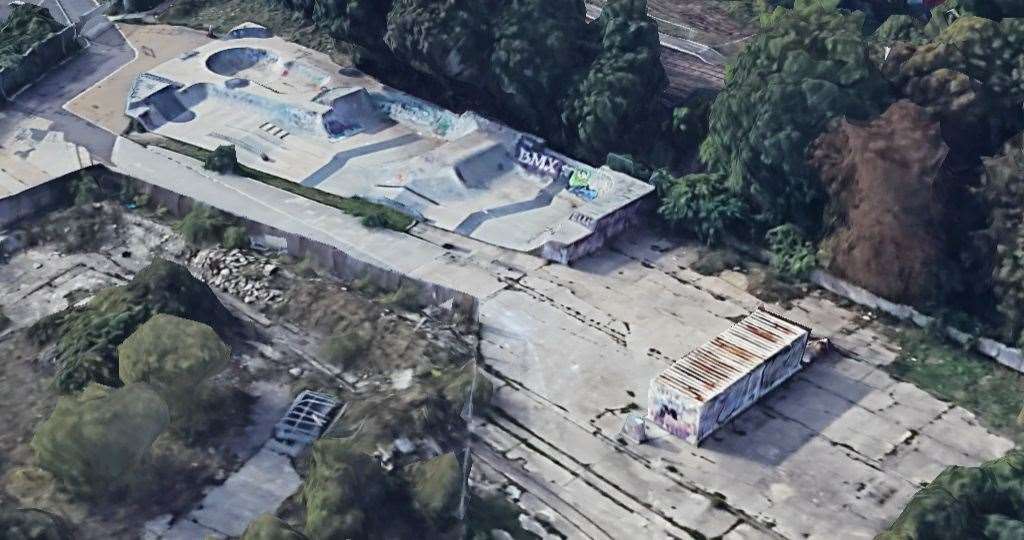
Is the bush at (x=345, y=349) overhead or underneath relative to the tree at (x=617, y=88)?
underneath

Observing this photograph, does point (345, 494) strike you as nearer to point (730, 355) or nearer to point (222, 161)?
point (730, 355)

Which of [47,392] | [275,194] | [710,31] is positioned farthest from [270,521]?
[710,31]

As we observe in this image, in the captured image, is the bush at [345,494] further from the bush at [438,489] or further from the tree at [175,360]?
the tree at [175,360]

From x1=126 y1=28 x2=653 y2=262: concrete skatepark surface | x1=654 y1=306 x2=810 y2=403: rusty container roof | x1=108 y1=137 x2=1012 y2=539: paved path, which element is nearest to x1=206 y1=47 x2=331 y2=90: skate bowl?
x1=126 y1=28 x2=653 y2=262: concrete skatepark surface

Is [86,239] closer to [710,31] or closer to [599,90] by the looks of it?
[599,90]

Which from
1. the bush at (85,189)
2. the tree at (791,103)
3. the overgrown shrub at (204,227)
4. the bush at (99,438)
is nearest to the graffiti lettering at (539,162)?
the tree at (791,103)

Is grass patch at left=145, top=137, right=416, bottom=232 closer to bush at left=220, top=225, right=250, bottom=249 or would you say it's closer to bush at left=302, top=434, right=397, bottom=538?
bush at left=220, top=225, right=250, bottom=249

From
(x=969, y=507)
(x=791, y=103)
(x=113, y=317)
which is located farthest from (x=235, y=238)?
(x=969, y=507)
